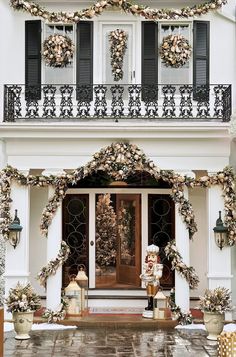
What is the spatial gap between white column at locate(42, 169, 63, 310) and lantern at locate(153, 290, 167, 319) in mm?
2012

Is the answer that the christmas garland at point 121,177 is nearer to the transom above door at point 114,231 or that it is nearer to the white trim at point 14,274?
the white trim at point 14,274

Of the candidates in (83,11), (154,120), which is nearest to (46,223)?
(154,120)

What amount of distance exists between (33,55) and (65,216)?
3830mm

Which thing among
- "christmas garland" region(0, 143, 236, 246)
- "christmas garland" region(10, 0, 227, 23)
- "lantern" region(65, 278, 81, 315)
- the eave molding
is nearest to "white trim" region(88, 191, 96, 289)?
"lantern" region(65, 278, 81, 315)

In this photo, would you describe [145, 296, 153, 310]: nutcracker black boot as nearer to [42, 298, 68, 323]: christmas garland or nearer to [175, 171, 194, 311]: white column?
[175, 171, 194, 311]: white column

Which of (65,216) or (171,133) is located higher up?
(171,133)

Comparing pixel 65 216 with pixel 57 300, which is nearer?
pixel 57 300

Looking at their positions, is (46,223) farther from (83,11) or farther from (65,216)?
(83,11)

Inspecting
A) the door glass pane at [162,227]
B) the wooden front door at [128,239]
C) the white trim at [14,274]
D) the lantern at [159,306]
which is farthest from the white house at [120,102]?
the door glass pane at [162,227]

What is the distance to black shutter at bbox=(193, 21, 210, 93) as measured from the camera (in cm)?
1423

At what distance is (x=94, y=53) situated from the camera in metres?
14.4

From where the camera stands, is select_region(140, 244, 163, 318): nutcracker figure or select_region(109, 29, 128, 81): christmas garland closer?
select_region(140, 244, 163, 318): nutcracker figure

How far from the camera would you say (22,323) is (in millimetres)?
12148

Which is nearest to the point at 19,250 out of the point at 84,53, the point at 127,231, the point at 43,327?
the point at 43,327
